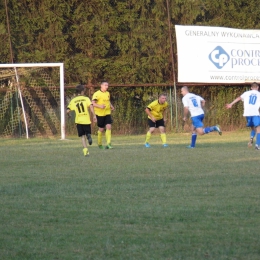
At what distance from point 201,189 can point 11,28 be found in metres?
22.0

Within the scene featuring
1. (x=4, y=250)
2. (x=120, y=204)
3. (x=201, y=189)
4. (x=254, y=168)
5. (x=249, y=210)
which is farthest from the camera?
(x=254, y=168)

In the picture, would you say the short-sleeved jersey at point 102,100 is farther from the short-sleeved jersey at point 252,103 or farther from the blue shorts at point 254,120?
the blue shorts at point 254,120

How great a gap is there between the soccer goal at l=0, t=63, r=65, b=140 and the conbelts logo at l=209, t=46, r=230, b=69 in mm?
6116

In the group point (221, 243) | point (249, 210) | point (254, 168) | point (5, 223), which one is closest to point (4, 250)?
point (5, 223)

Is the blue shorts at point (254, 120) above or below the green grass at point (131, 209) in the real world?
above

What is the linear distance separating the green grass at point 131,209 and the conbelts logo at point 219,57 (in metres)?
15.4

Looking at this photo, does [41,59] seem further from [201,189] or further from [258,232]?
[258,232]

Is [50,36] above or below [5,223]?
above

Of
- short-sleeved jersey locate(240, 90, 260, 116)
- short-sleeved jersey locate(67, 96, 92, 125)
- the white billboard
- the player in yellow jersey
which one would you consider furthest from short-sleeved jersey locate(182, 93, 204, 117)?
the white billboard

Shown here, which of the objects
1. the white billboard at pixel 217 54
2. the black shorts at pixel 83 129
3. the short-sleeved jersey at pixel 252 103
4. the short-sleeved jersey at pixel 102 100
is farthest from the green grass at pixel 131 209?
the white billboard at pixel 217 54

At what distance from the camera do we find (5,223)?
779cm

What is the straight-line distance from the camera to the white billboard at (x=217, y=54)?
3019cm

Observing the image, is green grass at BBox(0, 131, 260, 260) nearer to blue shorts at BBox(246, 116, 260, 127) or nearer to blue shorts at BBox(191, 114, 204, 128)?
blue shorts at BBox(246, 116, 260, 127)

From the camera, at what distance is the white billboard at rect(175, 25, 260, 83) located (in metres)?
30.2
